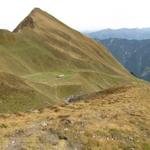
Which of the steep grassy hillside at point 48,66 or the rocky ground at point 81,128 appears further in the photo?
the steep grassy hillside at point 48,66

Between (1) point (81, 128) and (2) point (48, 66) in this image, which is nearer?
(1) point (81, 128)

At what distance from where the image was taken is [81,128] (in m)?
32.5

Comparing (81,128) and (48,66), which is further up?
(81,128)

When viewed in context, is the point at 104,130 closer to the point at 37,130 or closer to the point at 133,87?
the point at 37,130

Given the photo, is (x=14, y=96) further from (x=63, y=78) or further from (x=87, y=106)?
(x=63, y=78)

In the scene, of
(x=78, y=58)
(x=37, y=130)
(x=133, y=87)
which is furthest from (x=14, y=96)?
(x=78, y=58)

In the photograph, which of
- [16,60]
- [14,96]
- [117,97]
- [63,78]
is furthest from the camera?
[16,60]

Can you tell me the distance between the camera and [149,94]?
46156 mm

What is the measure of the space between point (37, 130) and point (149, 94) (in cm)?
1854

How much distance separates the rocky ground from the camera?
29.8 m

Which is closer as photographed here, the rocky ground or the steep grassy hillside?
the rocky ground

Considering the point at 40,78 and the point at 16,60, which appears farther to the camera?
the point at 16,60

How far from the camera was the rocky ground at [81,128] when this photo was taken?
29.8 m

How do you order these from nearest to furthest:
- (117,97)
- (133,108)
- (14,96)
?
(133,108)
(117,97)
(14,96)
